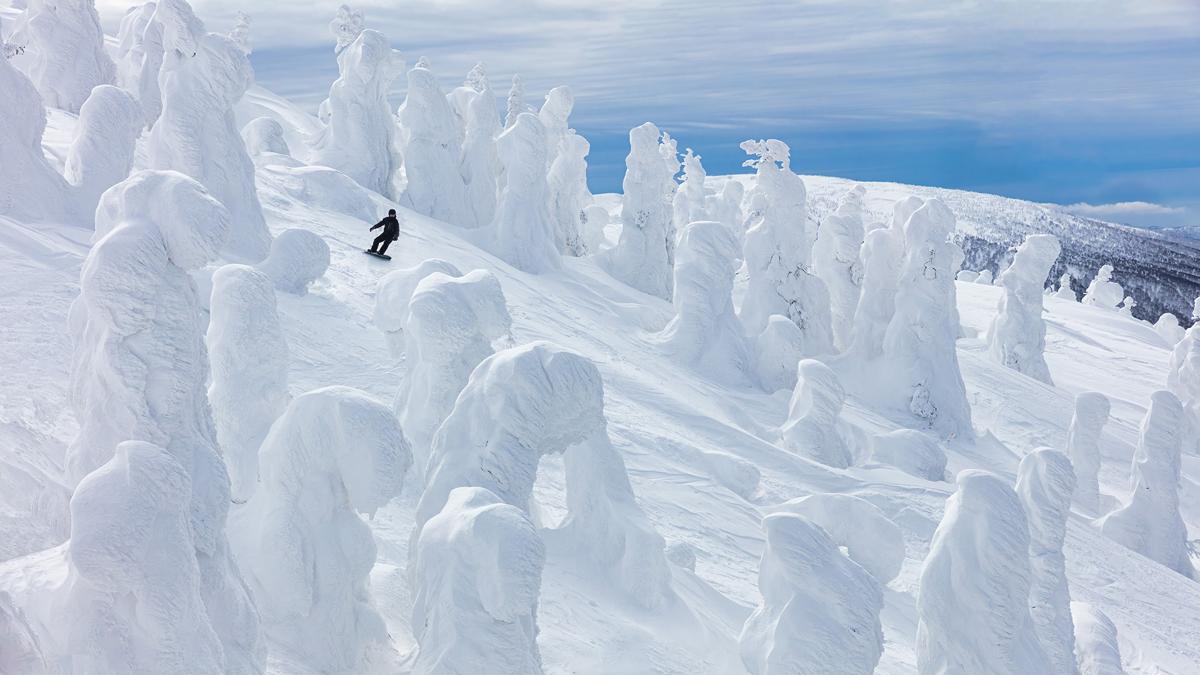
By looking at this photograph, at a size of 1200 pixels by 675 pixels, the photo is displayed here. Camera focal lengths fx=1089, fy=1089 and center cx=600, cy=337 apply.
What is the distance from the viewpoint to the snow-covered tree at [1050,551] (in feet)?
41.6

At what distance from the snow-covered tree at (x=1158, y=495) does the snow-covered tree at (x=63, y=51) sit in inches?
1164

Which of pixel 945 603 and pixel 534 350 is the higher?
pixel 534 350

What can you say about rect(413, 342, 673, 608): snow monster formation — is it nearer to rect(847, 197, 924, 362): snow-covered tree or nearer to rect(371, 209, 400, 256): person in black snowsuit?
rect(371, 209, 400, 256): person in black snowsuit

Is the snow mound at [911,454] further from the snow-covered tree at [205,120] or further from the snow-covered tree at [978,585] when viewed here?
the snow-covered tree at [205,120]

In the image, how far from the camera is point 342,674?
9.41 meters

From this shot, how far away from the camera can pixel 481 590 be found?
26.6 ft

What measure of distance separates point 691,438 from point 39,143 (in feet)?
42.3

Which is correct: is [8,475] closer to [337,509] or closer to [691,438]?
[337,509]

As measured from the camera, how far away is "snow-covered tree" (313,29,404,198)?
33.8 metres

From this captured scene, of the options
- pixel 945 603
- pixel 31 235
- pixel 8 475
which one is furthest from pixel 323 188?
pixel 945 603

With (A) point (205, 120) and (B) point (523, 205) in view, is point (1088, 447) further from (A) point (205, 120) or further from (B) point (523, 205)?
(A) point (205, 120)

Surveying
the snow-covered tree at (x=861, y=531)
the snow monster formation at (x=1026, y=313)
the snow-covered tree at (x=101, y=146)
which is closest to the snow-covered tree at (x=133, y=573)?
the snow-covered tree at (x=861, y=531)

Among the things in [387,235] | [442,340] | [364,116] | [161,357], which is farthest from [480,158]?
[161,357]

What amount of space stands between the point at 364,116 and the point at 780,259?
13.8m
